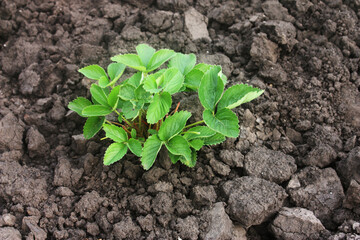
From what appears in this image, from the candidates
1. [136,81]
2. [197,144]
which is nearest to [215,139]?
[197,144]

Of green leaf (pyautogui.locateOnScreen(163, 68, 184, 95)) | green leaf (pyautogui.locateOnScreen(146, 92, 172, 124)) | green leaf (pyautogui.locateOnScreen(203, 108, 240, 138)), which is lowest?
green leaf (pyautogui.locateOnScreen(146, 92, 172, 124))

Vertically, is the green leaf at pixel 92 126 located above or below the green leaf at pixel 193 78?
below

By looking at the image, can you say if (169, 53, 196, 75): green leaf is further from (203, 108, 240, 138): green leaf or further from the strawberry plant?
(203, 108, 240, 138): green leaf

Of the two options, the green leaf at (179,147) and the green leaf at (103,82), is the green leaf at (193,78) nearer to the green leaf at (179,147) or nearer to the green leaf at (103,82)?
the green leaf at (179,147)

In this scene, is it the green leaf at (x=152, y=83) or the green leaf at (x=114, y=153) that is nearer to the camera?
the green leaf at (x=152, y=83)

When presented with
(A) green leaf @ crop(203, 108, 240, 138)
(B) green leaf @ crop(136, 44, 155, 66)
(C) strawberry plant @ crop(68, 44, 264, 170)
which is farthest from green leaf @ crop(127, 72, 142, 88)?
(A) green leaf @ crop(203, 108, 240, 138)

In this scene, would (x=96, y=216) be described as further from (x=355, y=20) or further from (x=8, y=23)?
(x=355, y=20)

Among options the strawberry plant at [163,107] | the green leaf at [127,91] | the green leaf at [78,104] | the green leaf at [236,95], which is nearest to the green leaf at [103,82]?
the strawberry plant at [163,107]
